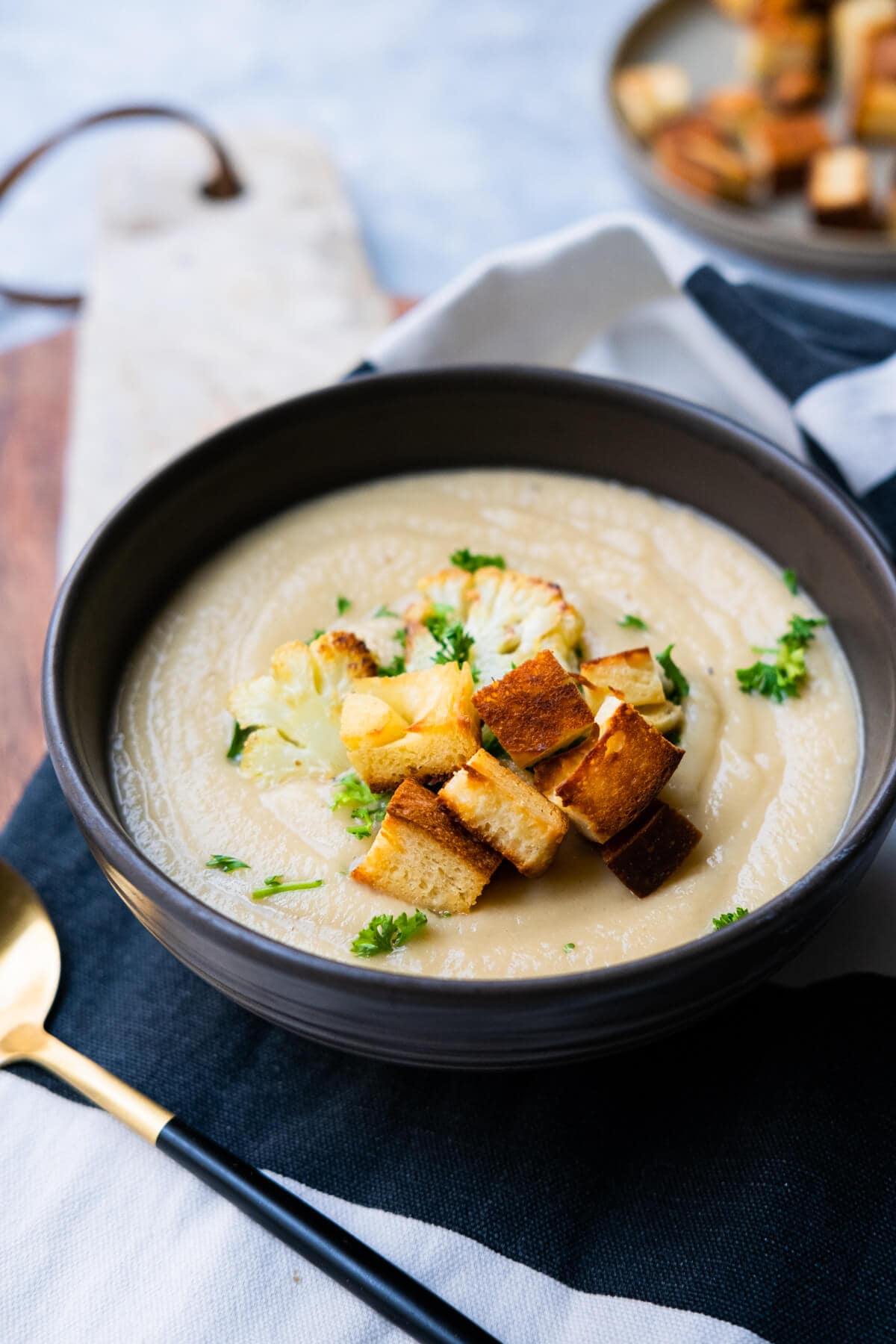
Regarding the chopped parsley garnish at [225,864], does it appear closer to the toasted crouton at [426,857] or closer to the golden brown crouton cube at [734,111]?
the toasted crouton at [426,857]

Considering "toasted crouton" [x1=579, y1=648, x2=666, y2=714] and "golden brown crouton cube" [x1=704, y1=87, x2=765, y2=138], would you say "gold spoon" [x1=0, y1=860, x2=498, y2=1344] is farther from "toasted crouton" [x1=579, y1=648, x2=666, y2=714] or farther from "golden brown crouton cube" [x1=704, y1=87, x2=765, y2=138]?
"golden brown crouton cube" [x1=704, y1=87, x2=765, y2=138]

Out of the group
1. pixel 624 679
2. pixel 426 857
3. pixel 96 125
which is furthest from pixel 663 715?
pixel 96 125

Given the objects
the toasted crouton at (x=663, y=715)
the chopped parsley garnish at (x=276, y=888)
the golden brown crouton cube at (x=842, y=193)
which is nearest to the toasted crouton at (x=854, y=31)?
the golden brown crouton cube at (x=842, y=193)

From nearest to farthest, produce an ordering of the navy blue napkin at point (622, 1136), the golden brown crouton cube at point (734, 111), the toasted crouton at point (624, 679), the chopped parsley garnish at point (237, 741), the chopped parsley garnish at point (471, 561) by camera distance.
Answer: the navy blue napkin at point (622, 1136)
the toasted crouton at point (624, 679)
the chopped parsley garnish at point (237, 741)
the chopped parsley garnish at point (471, 561)
the golden brown crouton cube at point (734, 111)

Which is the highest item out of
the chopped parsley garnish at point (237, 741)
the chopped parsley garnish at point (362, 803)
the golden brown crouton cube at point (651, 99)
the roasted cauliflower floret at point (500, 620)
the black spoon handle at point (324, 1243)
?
the roasted cauliflower floret at point (500, 620)

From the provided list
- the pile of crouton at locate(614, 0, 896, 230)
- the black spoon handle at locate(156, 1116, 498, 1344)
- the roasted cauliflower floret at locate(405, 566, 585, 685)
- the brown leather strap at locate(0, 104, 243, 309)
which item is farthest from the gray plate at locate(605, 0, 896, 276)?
the black spoon handle at locate(156, 1116, 498, 1344)

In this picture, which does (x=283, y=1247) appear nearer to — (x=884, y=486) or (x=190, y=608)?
(x=190, y=608)

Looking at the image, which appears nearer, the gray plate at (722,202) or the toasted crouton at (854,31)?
the gray plate at (722,202)

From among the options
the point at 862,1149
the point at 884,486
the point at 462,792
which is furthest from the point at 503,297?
the point at 862,1149
